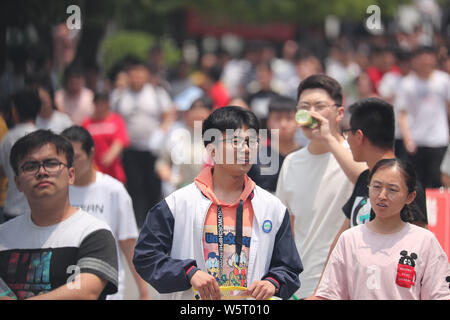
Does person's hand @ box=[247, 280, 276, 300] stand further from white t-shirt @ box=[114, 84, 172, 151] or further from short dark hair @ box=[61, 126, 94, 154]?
white t-shirt @ box=[114, 84, 172, 151]

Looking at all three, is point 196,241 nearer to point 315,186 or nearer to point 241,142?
point 241,142

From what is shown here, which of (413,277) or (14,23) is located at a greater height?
(14,23)

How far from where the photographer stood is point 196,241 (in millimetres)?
3699

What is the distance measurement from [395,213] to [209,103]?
169 inches

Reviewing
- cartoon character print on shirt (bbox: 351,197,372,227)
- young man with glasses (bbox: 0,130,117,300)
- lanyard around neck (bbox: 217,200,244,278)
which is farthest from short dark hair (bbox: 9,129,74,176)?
cartoon character print on shirt (bbox: 351,197,372,227)

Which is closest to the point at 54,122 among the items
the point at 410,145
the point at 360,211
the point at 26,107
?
the point at 26,107

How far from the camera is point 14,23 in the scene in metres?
8.98

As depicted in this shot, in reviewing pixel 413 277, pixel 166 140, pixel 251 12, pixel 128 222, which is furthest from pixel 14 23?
pixel 251 12

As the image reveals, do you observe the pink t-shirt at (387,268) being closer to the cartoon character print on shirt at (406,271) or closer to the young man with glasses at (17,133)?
the cartoon character print on shirt at (406,271)

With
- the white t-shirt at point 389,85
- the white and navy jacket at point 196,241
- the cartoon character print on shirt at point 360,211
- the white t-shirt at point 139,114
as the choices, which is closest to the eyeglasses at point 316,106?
the cartoon character print on shirt at point 360,211

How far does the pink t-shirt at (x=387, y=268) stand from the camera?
3.38 metres

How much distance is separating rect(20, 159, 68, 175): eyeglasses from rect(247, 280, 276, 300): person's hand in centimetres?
114

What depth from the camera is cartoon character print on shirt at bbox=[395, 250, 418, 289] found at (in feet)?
11.1
